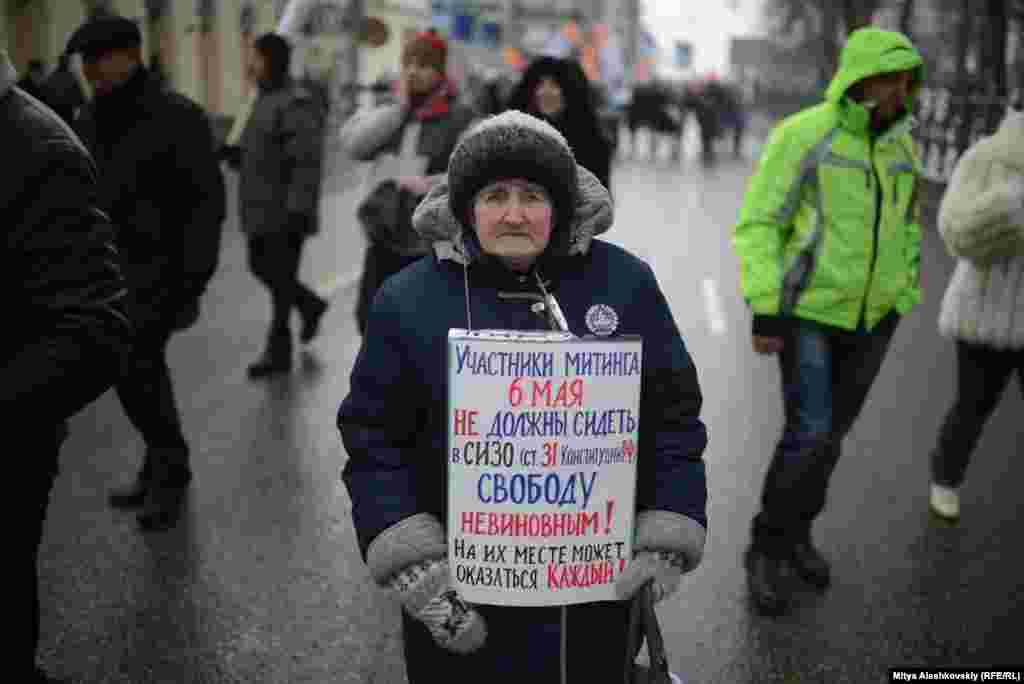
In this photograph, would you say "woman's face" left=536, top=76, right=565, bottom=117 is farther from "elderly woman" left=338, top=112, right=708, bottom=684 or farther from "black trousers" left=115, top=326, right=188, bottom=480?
"elderly woman" left=338, top=112, right=708, bottom=684

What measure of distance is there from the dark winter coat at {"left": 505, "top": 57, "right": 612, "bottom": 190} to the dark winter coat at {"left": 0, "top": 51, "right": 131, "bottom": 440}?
10.8 feet

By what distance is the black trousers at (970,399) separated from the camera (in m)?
5.23

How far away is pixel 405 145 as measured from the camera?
5641mm

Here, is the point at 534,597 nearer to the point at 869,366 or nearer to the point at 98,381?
the point at 98,381

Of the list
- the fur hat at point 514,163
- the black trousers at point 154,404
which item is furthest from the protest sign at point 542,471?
the black trousers at point 154,404

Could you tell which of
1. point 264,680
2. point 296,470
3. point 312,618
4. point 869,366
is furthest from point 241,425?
point 869,366

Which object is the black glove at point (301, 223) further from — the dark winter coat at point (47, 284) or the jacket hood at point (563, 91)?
the dark winter coat at point (47, 284)

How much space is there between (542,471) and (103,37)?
3230 millimetres

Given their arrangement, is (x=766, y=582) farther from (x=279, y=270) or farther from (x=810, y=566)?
(x=279, y=270)

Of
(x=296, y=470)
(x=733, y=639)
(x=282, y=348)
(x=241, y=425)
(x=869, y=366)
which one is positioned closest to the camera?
(x=733, y=639)

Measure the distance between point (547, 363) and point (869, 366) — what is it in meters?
2.40

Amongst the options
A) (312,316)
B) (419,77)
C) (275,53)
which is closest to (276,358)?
(312,316)

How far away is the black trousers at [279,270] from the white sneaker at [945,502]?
13.6ft

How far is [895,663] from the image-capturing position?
13.3 ft
